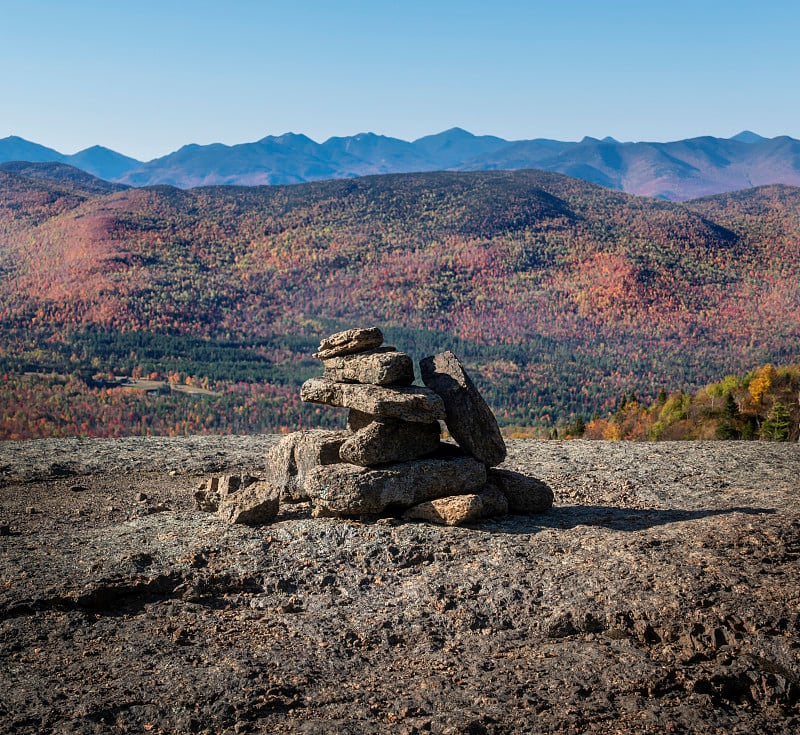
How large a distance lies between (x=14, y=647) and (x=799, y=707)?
11.4m

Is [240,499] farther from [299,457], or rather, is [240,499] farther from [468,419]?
[468,419]

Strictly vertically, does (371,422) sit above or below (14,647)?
above

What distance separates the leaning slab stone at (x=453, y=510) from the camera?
50.2ft

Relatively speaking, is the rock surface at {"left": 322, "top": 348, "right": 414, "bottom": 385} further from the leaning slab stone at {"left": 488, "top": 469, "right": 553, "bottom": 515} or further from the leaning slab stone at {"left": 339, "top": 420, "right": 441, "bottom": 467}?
the leaning slab stone at {"left": 488, "top": 469, "right": 553, "bottom": 515}

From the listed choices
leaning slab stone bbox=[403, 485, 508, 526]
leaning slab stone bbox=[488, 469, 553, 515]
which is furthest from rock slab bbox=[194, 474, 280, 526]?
leaning slab stone bbox=[488, 469, 553, 515]

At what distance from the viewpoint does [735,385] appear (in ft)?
161

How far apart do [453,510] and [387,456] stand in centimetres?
195

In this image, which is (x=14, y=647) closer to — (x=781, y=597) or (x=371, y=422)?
(x=371, y=422)

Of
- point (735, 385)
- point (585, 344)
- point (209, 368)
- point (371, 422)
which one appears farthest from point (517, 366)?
point (371, 422)

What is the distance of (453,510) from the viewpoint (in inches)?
605

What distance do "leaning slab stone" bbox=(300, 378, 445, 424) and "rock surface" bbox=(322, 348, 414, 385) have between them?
0.69 feet

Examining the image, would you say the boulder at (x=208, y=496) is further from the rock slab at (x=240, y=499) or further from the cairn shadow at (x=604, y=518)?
the cairn shadow at (x=604, y=518)

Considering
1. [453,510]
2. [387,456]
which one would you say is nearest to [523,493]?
[453,510]

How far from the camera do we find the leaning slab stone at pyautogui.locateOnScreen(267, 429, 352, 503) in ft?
55.2
